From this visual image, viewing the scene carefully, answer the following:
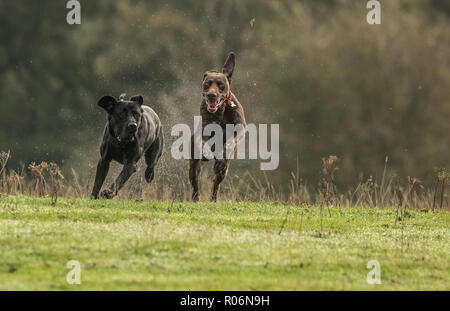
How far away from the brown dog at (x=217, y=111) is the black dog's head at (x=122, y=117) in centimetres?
110

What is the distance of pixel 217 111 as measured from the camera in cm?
1412

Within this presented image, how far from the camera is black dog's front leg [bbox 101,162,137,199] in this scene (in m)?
13.0

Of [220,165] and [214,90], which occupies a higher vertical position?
[214,90]

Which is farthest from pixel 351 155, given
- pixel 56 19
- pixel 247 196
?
pixel 247 196

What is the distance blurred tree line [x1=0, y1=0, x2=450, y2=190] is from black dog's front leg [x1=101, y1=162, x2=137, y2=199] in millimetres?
14387

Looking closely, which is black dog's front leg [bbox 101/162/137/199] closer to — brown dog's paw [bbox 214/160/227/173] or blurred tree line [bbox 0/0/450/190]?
brown dog's paw [bbox 214/160/227/173]

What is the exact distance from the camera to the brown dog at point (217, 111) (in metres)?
13.9

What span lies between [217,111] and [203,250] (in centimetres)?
539

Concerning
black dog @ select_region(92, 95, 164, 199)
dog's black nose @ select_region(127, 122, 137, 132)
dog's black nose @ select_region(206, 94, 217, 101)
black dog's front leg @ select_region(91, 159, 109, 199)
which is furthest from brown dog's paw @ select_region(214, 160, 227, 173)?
black dog's front leg @ select_region(91, 159, 109, 199)

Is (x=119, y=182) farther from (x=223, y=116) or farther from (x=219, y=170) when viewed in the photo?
(x=223, y=116)

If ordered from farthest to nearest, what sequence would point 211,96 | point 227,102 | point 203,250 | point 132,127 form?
point 227,102
point 211,96
point 132,127
point 203,250

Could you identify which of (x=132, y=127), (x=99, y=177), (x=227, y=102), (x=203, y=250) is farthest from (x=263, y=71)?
(x=203, y=250)

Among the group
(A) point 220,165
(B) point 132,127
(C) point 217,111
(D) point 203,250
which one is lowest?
(D) point 203,250
